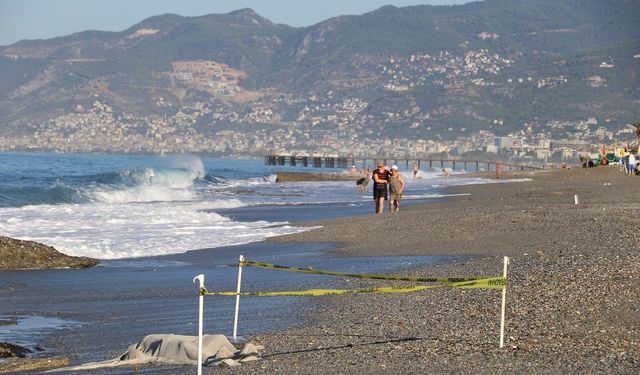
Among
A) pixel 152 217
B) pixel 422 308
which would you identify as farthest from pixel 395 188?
pixel 422 308

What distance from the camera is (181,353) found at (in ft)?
31.7

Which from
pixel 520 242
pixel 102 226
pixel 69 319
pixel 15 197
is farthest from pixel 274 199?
pixel 69 319

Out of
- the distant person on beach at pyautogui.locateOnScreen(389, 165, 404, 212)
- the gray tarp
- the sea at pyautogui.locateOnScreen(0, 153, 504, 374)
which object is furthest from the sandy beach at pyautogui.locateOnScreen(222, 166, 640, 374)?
the distant person on beach at pyautogui.locateOnScreen(389, 165, 404, 212)

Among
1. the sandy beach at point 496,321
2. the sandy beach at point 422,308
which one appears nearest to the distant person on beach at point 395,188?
the sandy beach at point 422,308

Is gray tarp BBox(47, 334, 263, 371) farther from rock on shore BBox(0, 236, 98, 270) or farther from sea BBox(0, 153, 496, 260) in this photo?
sea BBox(0, 153, 496, 260)

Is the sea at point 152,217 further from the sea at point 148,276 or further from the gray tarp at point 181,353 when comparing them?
the gray tarp at point 181,353

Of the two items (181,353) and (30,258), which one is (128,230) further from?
(181,353)

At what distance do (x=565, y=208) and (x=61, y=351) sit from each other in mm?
15555

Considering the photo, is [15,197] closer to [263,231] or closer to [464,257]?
[263,231]

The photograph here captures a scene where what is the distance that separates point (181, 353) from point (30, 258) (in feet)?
25.4

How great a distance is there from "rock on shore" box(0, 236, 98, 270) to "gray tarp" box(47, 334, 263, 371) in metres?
7.25

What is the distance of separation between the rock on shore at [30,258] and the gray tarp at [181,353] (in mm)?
7246

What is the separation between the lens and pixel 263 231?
24297 millimetres

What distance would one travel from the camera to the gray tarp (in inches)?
373
